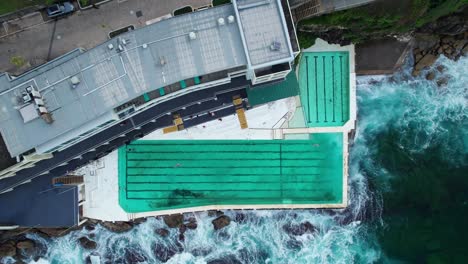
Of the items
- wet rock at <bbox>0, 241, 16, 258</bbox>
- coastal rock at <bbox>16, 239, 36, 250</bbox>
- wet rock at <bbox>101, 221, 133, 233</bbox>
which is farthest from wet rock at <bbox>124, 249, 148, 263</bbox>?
wet rock at <bbox>0, 241, 16, 258</bbox>

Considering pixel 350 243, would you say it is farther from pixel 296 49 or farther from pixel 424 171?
pixel 296 49

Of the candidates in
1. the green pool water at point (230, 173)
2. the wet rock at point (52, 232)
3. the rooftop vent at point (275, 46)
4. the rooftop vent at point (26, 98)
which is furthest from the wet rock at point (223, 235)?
the rooftop vent at point (26, 98)

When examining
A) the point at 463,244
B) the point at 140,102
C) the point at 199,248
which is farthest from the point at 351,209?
the point at 140,102

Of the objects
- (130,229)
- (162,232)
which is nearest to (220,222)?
(162,232)

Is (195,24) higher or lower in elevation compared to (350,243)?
higher

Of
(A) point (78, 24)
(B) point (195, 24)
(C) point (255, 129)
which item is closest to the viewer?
(B) point (195, 24)

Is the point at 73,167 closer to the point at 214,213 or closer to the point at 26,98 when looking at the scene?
the point at 26,98

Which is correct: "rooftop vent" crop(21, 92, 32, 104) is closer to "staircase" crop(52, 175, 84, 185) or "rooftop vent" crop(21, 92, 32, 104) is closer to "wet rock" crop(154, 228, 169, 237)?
"staircase" crop(52, 175, 84, 185)
